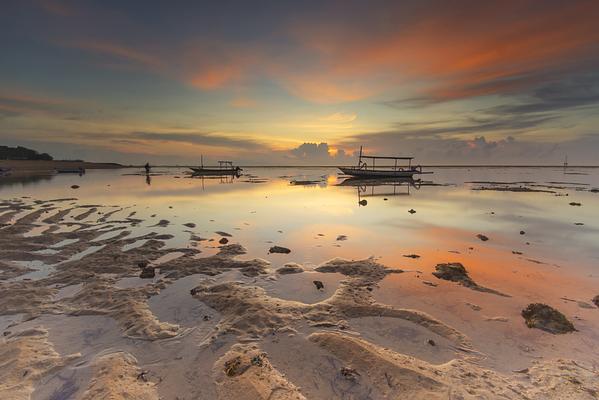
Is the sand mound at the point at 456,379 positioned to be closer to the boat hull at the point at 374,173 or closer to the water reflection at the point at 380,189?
the water reflection at the point at 380,189

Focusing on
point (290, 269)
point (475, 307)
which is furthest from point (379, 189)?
point (475, 307)

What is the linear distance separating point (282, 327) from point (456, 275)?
6.46 metres

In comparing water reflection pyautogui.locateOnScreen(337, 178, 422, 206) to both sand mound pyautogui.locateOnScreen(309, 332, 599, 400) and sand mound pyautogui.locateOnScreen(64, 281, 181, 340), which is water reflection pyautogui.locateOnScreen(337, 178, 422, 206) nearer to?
sand mound pyautogui.locateOnScreen(64, 281, 181, 340)

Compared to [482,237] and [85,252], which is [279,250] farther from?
[482,237]

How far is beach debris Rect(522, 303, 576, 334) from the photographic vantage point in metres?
6.76

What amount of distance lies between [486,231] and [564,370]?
1399 cm

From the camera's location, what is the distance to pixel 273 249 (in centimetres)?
1295

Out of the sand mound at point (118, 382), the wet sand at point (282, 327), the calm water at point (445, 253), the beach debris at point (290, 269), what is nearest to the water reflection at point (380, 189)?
the calm water at point (445, 253)

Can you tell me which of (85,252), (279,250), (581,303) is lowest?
(581,303)

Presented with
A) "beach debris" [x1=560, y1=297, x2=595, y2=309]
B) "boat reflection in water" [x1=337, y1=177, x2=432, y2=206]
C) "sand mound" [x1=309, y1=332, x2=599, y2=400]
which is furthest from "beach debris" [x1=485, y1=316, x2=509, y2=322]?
"boat reflection in water" [x1=337, y1=177, x2=432, y2=206]

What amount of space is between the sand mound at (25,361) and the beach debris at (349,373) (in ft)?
15.6

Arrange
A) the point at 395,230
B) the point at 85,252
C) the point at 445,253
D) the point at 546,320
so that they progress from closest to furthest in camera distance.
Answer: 1. the point at 546,320
2. the point at 85,252
3. the point at 445,253
4. the point at 395,230

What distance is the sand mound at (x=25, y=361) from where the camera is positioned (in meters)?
4.61

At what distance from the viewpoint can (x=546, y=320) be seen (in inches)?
277
